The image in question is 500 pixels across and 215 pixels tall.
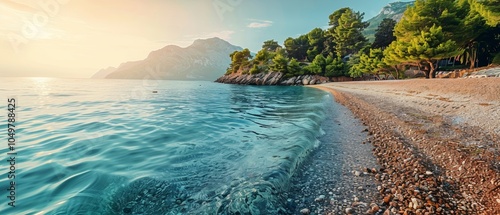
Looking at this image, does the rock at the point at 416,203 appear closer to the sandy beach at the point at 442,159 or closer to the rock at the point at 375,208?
the sandy beach at the point at 442,159

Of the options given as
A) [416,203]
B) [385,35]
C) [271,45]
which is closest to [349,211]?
[416,203]

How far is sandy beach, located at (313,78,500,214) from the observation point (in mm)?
4043

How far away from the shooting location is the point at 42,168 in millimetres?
6168

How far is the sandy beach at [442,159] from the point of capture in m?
4.04

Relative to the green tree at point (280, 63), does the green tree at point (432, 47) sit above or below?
below

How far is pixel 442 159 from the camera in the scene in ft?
19.8

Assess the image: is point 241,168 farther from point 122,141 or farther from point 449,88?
point 449,88

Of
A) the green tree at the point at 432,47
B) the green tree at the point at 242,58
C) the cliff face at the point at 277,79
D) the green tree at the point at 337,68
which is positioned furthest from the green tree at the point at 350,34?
the green tree at the point at 432,47

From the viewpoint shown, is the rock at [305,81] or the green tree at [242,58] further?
the green tree at [242,58]

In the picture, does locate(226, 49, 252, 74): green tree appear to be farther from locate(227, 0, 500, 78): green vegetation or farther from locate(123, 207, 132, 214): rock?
locate(123, 207, 132, 214): rock

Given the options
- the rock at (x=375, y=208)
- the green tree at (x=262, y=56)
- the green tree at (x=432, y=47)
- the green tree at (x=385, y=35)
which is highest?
the green tree at (x=385, y=35)

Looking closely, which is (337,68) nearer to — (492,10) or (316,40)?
(316,40)

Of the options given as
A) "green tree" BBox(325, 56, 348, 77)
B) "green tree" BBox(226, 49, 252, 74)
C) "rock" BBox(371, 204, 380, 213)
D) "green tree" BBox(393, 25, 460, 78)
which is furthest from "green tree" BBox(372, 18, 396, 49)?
"rock" BBox(371, 204, 380, 213)

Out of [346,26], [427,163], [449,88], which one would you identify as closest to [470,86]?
[449,88]
